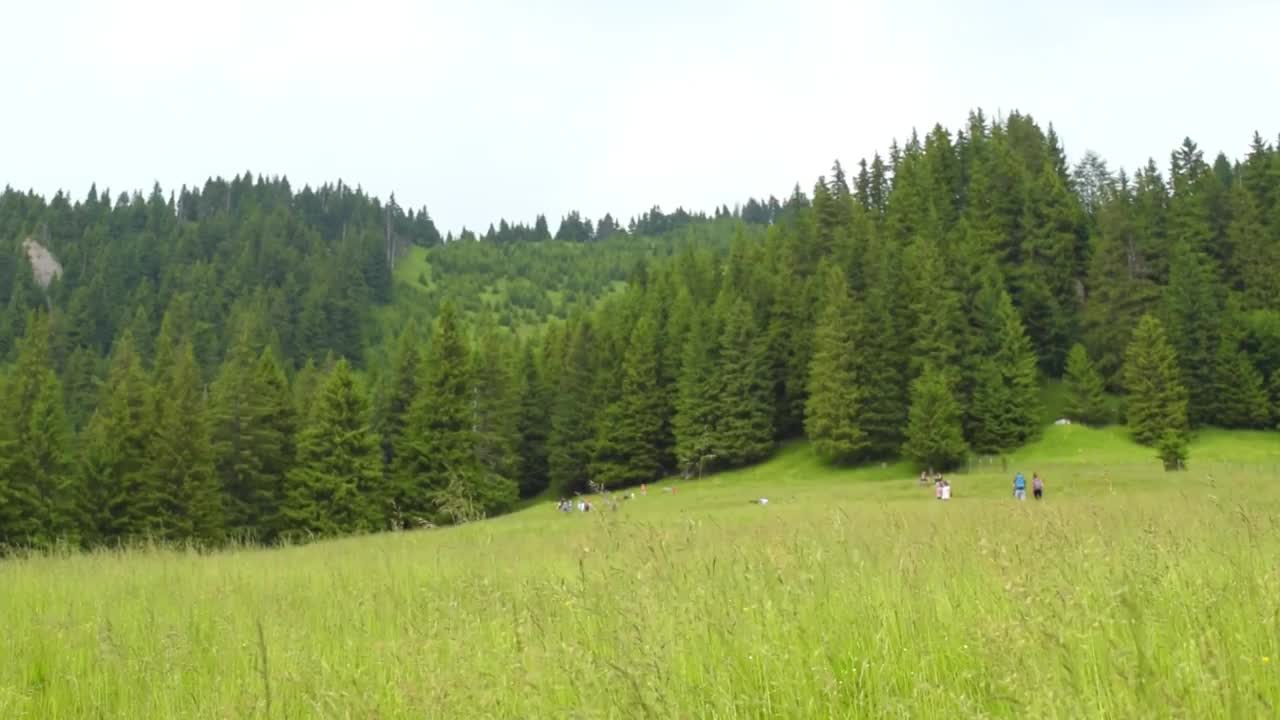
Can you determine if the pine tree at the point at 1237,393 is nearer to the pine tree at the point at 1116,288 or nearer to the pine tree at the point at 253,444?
the pine tree at the point at 1116,288

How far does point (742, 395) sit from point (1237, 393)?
30.8 m

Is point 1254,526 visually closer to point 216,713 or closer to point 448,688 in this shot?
point 448,688

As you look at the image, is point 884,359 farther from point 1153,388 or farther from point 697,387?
A: point 1153,388

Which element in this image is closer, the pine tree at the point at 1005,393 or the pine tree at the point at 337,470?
the pine tree at the point at 337,470

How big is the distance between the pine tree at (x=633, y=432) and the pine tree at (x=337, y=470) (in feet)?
55.4

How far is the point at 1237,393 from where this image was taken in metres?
51.8

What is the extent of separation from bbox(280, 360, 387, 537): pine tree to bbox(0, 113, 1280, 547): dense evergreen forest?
0.15 meters

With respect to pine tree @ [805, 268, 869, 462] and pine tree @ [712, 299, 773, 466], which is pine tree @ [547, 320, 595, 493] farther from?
pine tree @ [805, 268, 869, 462]

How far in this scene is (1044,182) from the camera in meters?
70.6

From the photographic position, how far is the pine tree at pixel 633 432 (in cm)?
5991

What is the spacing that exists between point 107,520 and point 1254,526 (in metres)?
45.9

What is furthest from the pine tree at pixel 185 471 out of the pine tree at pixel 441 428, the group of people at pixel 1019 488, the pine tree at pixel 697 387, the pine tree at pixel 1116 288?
the pine tree at pixel 1116 288

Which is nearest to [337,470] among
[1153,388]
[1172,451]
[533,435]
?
[533,435]

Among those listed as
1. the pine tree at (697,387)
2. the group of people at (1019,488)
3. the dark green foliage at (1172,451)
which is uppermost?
the pine tree at (697,387)
